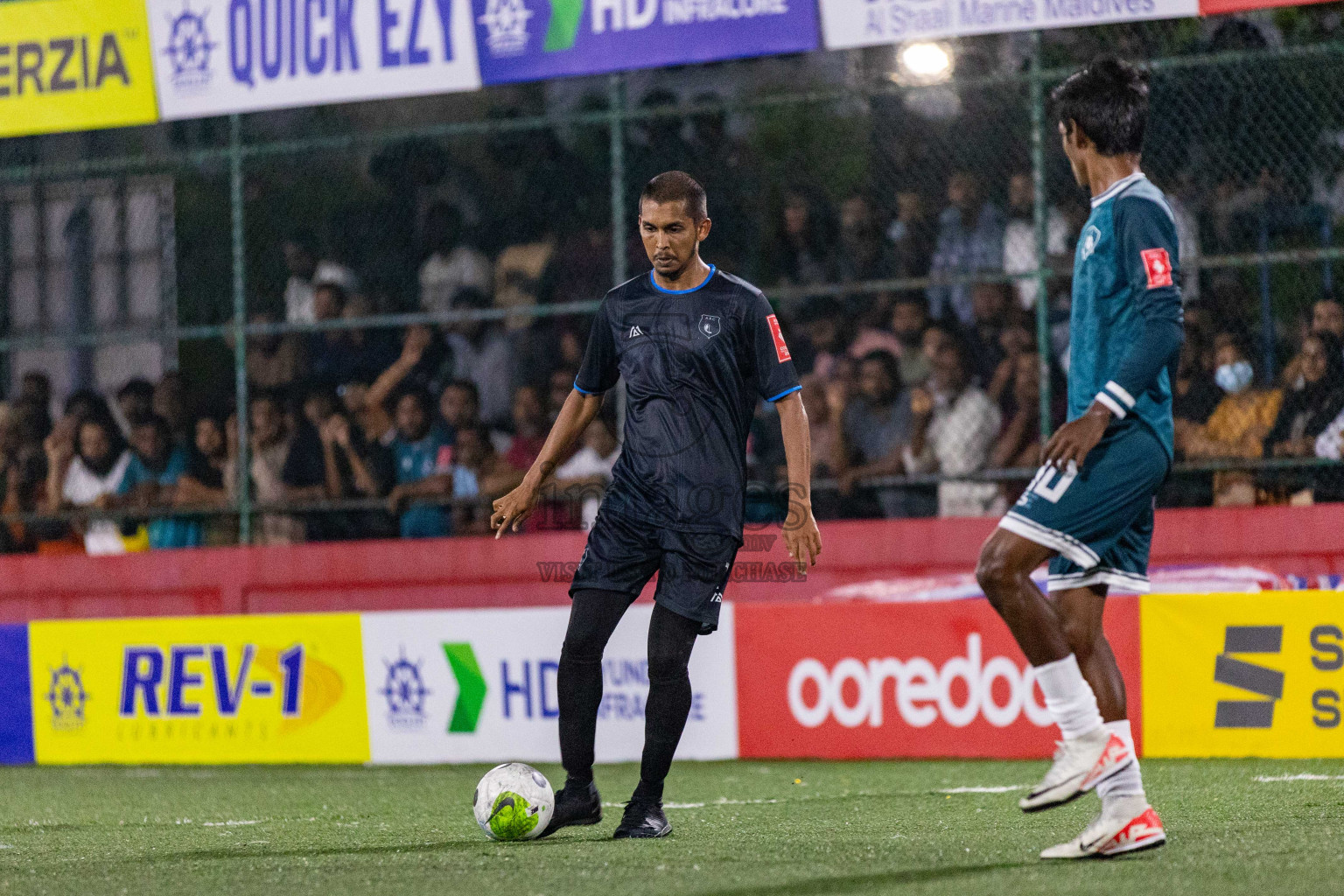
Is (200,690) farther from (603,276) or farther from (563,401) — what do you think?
(603,276)

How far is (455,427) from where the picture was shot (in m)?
11.4

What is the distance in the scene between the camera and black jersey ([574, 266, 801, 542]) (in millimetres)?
5582

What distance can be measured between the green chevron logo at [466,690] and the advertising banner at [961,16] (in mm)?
3751

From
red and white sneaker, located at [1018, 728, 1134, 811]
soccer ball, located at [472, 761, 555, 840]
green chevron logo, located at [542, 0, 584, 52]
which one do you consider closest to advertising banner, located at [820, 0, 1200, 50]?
green chevron logo, located at [542, 0, 584, 52]

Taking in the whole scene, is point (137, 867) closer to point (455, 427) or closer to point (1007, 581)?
point (1007, 581)

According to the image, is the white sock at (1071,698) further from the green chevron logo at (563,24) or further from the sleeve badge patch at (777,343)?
the green chevron logo at (563,24)

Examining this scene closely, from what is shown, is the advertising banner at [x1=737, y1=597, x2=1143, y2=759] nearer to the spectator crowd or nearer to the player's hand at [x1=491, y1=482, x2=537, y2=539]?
the spectator crowd

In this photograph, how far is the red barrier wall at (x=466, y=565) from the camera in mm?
9336

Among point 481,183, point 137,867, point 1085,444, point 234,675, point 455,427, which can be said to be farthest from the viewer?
point 481,183

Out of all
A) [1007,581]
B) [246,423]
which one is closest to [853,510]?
[246,423]

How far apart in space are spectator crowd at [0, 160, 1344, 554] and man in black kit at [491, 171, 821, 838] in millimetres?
4559

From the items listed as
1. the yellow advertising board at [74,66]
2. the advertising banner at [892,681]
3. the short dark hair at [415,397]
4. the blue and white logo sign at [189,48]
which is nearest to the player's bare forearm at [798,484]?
the advertising banner at [892,681]

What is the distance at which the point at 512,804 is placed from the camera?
18.0 ft

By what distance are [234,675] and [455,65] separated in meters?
3.66
